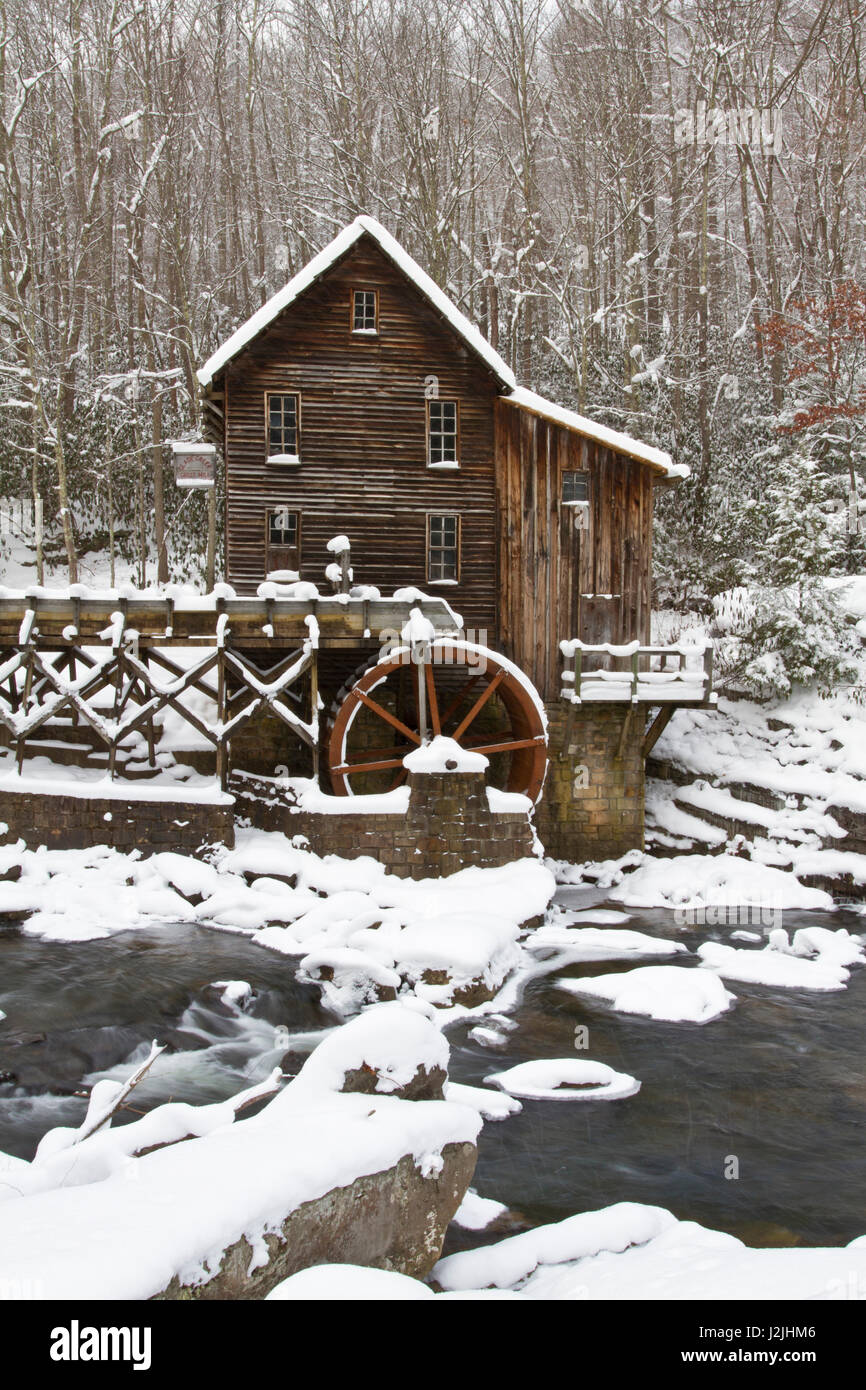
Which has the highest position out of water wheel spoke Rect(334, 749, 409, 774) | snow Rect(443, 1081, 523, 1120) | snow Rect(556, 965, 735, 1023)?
water wheel spoke Rect(334, 749, 409, 774)

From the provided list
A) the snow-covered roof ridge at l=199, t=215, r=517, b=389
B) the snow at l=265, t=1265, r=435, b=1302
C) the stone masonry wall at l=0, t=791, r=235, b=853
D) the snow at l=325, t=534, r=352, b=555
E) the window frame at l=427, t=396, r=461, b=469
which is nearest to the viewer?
the snow at l=265, t=1265, r=435, b=1302

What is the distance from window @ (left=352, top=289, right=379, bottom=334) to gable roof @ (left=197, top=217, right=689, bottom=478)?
2.14ft

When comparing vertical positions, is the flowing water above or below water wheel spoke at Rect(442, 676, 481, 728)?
below

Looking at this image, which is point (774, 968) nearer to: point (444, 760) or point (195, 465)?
point (444, 760)

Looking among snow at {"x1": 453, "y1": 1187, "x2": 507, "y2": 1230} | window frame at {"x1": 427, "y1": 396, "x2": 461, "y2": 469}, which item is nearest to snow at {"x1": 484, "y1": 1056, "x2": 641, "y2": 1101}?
snow at {"x1": 453, "y1": 1187, "x2": 507, "y2": 1230}

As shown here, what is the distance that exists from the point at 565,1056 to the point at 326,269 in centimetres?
1250

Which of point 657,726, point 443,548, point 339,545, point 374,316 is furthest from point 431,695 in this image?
point 374,316

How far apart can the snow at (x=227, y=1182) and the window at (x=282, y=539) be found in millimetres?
10997

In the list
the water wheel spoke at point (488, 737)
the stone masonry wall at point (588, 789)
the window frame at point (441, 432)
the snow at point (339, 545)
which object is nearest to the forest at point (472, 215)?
the stone masonry wall at point (588, 789)

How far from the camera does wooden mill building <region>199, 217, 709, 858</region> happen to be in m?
15.9

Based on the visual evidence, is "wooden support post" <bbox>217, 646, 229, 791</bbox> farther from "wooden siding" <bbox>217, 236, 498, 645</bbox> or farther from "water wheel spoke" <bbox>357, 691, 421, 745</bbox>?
"wooden siding" <bbox>217, 236, 498, 645</bbox>

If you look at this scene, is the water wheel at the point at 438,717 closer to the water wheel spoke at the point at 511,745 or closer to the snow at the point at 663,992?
the water wheel spoke at the point at 511,745

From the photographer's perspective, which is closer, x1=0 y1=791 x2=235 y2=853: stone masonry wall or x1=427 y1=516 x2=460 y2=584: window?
x1=0 y1=791 x2=235 y2=853: stone masonry wall
